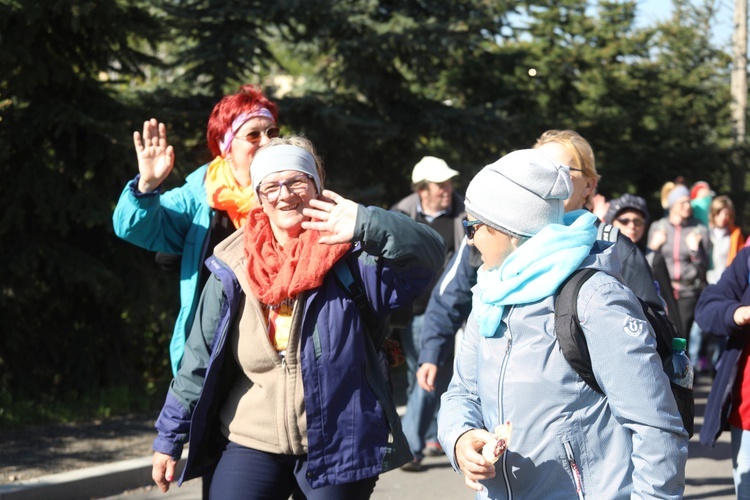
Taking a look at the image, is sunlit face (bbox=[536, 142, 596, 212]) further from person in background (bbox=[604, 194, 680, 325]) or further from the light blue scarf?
person in background (bbox=[604, 194, 680, 325])

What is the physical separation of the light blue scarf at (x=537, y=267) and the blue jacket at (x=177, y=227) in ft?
6.00

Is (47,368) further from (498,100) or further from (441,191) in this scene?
(498,100)

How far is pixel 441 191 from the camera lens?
7.62m

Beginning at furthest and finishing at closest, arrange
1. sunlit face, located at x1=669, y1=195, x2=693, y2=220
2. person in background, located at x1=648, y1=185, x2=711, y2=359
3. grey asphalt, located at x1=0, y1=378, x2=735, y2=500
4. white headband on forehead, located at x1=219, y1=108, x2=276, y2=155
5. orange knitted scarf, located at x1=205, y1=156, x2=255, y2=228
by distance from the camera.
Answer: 1. sunlit face, located at x1=669, y1=195, x2=693, y2=220
2. person in background, located at x1=648, y1=185, x2=711, y2=359
3. grey asphalt, located at x1=0, y1=378, x2=735, y2=500
4. white headband on forehead, located at x1=219, y1=108, x2=276, y2=155
5. orange knitted scarf, located at x1=205, y1=156, x2=255, y2=228

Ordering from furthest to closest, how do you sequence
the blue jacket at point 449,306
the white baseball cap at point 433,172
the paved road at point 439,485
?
1. the white baseball cap at point 433,172
2. the paved road at point 439,485
3. the blue jacket at point 449,306

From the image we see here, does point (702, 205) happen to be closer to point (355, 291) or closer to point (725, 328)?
point (725, 328)

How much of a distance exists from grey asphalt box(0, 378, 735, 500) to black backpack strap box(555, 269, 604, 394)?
4.22 metres

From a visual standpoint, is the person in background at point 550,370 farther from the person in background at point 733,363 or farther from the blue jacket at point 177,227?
the person in background at point 733,363

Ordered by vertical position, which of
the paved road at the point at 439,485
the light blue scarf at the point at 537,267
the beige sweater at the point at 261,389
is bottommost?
the paved road at the point at 439,485

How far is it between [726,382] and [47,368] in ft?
21.9

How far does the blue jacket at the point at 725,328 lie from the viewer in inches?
180

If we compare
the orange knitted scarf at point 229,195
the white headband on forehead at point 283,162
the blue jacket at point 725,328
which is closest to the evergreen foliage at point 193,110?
the orange knitted scarf at point 229,195

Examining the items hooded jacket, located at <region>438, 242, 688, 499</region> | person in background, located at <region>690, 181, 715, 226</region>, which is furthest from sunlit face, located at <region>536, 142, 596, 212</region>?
person in background, located at <region>690, 181, 715, 226</region>

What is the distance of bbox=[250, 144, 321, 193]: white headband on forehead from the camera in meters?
3.52
